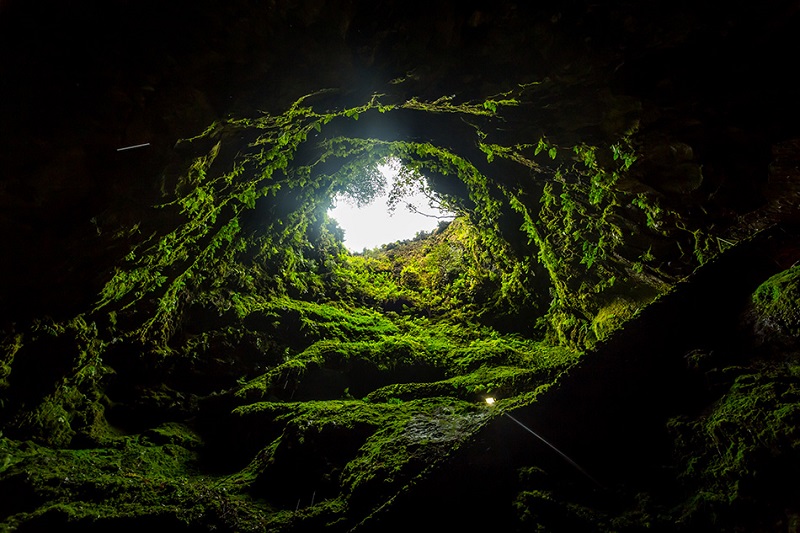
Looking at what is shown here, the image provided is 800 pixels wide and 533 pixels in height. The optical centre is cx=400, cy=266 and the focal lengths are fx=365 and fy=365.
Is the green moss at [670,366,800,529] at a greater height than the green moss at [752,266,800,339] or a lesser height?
lesser

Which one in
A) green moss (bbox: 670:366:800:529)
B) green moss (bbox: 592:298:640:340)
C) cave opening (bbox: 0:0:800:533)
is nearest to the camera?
green moss (bbox: 670:366:800:529)

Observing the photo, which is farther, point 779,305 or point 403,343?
point 403,343

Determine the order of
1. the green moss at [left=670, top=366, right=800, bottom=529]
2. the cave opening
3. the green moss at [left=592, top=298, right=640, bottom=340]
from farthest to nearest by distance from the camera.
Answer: the green moss at [left=592, top=298, right=640, bottom=340] → the cave opening → the green moss at [left=670, top=366, right=800, bottom=529]

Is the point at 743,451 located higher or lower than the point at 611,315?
lower

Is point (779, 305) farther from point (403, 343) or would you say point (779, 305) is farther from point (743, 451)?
point (403, 343)

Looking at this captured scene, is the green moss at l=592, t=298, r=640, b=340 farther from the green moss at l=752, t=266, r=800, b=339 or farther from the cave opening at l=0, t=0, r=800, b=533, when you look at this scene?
the green moss at l=752, t=266, r=800, b=339

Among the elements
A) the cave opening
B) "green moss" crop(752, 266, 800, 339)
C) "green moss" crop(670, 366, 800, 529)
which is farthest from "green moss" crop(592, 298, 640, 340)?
"green moss" crop(670, 366, 800, 529)

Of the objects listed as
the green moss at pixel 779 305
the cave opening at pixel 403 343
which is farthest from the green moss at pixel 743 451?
the green moss at pixel 779 305

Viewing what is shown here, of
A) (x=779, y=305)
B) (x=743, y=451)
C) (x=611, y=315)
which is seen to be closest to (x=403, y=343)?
(x=611, y=315)

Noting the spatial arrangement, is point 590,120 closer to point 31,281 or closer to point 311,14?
point 311,14

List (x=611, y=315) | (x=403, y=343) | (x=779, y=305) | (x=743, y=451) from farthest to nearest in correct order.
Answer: (x=403, y=343) → (x=611, y=315) → (x=779, y=305) → (x=743, y=451)

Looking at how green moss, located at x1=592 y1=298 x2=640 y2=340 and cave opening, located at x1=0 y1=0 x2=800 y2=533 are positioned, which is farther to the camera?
green moss, located at x1=592 y1=298 x2=640 y2=340

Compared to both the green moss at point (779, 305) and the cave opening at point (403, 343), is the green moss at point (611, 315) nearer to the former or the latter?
the cave opening at point (403, 343)

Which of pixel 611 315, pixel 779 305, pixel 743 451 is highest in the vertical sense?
pixel 611 315
